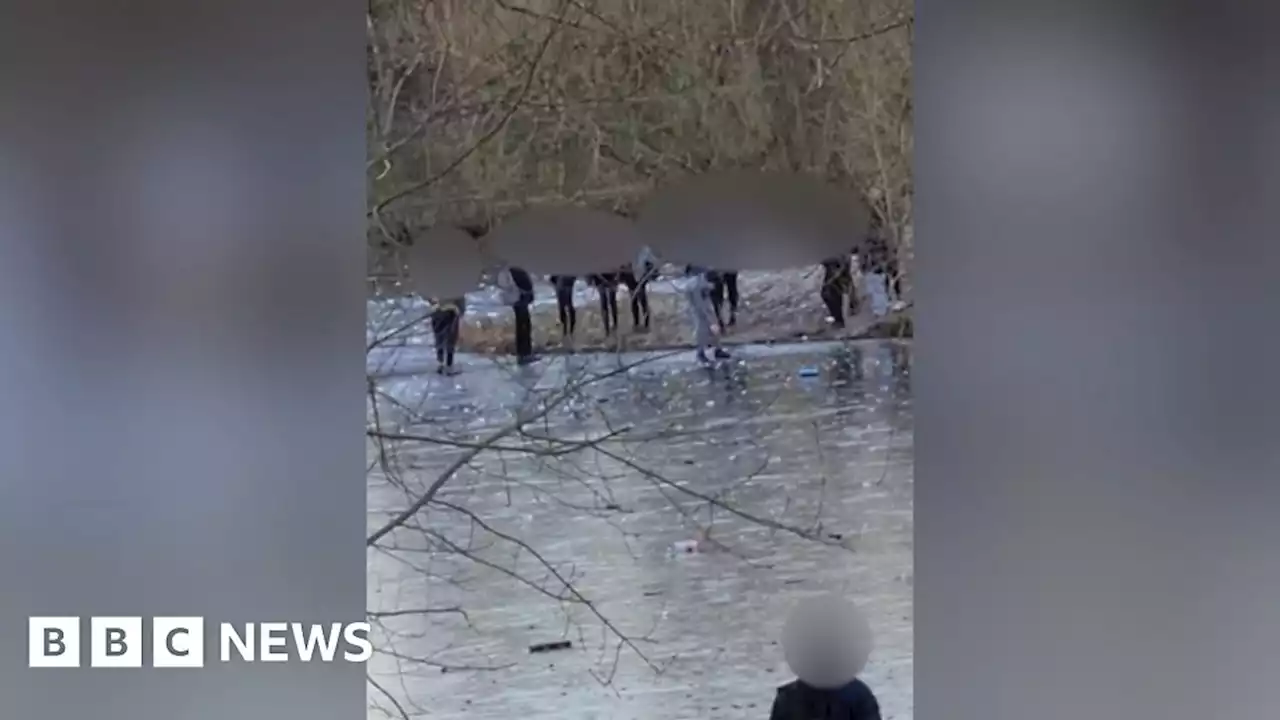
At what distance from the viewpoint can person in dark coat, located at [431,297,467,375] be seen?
194 cm

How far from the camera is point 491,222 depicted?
195cm

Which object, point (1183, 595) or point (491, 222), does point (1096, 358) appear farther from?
point (491, 222)

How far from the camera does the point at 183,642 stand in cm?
197

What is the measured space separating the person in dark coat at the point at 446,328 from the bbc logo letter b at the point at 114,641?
28.5 inches

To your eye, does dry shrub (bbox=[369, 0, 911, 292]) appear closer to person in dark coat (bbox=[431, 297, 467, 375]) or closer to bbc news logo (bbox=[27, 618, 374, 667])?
person in dark coat (bbox=[431, 297, 467, 375])

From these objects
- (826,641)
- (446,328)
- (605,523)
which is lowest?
(826,641)

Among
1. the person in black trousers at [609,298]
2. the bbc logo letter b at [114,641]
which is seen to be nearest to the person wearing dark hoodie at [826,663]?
the person in black trousers at [609,298]

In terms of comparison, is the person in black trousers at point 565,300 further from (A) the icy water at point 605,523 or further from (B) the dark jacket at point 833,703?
(B) the dark jacket at point 833,703

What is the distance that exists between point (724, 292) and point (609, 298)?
0.21m

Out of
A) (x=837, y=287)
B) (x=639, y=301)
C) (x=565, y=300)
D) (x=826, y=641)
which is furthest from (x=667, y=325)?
(x=826, y=641)

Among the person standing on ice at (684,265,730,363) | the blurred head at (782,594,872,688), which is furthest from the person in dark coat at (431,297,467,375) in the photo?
the blurred head at (782,594,872,688)

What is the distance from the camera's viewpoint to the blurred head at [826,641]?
198 cm

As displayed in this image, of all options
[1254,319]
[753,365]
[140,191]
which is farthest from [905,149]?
[140,191]

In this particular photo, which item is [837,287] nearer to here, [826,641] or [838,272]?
[838,272]
